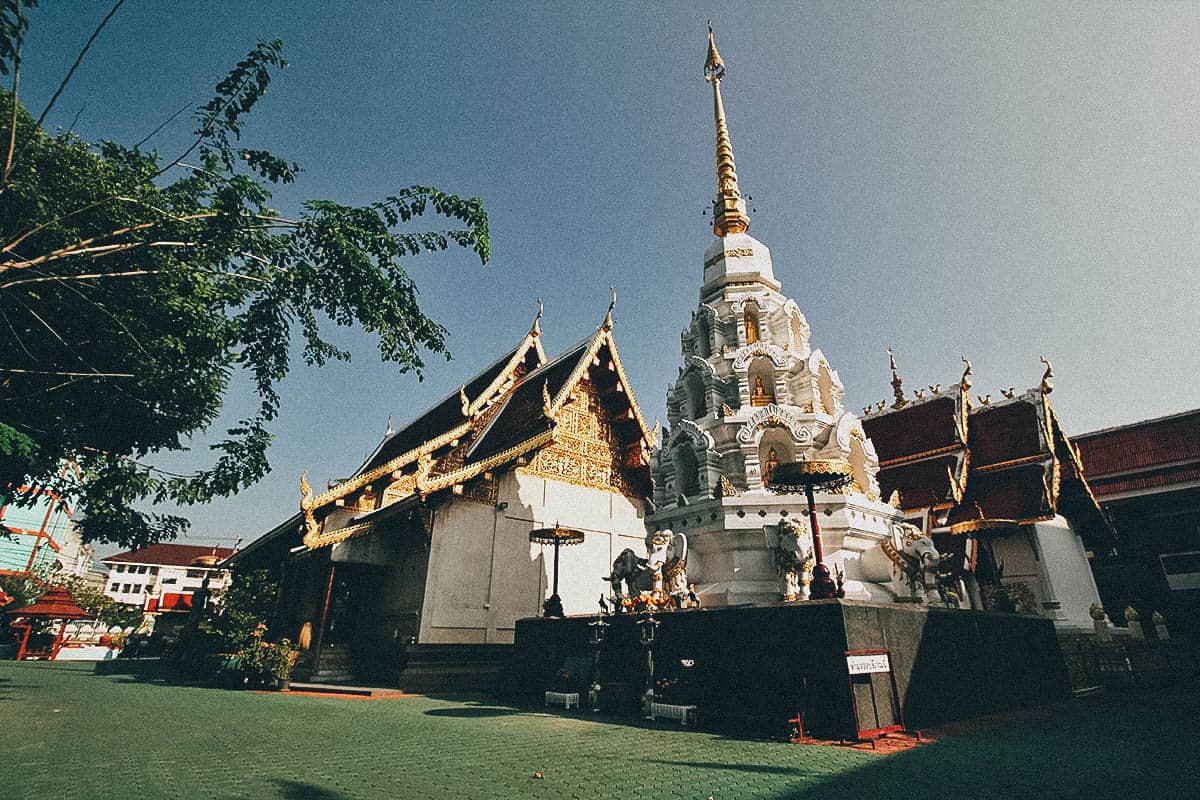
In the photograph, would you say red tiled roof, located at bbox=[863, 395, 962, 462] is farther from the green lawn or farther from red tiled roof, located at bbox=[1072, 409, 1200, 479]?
the green lawn

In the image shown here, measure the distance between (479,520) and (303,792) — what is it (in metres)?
8.53

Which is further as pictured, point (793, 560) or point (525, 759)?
point (793, 560)

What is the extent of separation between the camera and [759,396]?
11.1 meters

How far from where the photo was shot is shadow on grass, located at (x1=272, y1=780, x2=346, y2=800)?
3.53 meters

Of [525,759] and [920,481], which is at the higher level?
[920,481]

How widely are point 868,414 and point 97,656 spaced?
3214 cm

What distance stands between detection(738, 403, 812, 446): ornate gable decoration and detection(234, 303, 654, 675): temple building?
4.06 metres

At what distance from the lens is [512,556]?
12336 mm

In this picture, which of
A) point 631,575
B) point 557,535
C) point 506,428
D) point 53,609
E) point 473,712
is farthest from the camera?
point 53,609

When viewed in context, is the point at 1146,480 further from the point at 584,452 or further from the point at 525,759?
the point at 525,759

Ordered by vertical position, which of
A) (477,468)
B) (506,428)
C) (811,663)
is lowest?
(811,663)

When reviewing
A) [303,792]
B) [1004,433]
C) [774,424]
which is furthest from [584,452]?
[303,792]

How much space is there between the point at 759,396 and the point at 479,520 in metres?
6.25

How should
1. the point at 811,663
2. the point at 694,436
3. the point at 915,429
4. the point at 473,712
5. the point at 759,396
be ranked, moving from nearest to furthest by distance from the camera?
1. the point at 811,663
2. the point at 473,712
3. the point at 694,436
4. the point at 759,396
5. the point at 915,429
